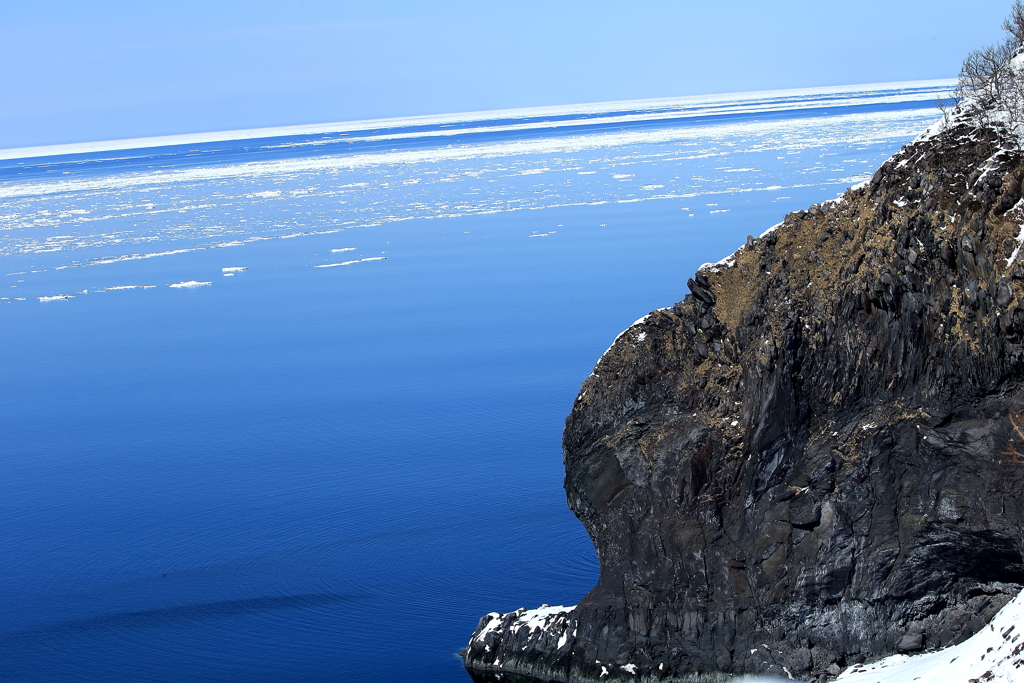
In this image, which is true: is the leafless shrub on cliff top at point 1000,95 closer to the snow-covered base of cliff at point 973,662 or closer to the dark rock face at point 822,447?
the dark rock face at point 822,447

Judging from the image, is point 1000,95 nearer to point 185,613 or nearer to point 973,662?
point 973,662

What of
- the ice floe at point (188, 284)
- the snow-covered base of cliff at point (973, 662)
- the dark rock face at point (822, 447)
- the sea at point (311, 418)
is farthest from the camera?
the ice floe at point (188, 284)

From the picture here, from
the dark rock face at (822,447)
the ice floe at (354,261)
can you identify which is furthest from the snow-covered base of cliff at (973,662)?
the ice floe at (354,261)

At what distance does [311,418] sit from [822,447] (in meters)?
10.9

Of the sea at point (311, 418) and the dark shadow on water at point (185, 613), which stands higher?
the sea at point (311, 418)

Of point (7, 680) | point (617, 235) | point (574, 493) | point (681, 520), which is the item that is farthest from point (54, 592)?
point (617, 235)

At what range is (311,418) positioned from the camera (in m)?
18.5

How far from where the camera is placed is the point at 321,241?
37.1 m

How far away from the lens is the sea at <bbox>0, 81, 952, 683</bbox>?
38.5 feet

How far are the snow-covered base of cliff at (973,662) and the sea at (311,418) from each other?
3.80m

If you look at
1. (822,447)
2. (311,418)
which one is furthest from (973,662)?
(311,418)

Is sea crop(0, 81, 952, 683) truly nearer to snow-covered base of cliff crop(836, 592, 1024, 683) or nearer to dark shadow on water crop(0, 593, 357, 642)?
dark shadow on water crop(0, 593, 357, 642)

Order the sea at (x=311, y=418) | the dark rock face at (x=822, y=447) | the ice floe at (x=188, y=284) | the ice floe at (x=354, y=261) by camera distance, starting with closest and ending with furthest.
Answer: the dark rock face at (x=822, y=447), the sea at (x=311, y=418), the ice floe at (x=188, y=284), the ice floe at (x=354, y=261)

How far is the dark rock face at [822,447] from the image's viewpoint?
29.0 feet
